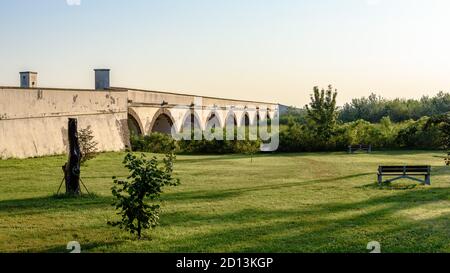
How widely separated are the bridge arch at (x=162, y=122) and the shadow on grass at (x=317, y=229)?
20607mm

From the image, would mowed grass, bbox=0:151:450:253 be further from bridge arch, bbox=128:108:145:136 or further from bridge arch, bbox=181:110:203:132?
bridge arch, bbox=181:110:203:132

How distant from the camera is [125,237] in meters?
8.40

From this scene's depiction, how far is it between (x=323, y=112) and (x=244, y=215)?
2489cm

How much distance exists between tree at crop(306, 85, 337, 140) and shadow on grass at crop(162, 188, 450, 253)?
22180 millimetres

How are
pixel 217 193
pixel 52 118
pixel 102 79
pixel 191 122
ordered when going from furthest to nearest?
pixel 191 122, pixel 102 79, pixel 52 118, pixel 217 193

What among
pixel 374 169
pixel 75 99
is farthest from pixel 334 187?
pixel 75 99

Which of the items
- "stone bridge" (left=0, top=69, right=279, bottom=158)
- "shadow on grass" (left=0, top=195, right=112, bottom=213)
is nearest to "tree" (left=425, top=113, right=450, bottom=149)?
"shadow on grass" (left=0, top=195, right=112, bottom=213)

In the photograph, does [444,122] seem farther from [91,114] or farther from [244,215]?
[91,114]

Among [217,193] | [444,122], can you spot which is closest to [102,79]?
[217,193]

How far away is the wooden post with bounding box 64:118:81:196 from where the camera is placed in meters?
12.3

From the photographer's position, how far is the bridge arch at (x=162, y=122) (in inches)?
1221

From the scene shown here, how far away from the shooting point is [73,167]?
487 inches
